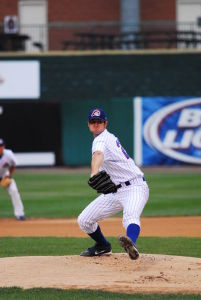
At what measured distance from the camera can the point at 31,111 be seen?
29562 millimetres

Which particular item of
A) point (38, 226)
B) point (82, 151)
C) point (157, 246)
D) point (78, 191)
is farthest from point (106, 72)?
point (157, 246)

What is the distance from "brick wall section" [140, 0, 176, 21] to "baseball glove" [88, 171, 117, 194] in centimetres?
2473

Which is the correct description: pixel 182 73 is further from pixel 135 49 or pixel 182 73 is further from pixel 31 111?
pixel 31 111

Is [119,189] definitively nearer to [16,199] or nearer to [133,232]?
[133,232]

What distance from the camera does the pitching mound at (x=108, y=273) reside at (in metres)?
8.27

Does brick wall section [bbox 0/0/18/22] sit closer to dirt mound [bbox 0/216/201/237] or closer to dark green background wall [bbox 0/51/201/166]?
dark green background wall [bbox 0/51/201/166]

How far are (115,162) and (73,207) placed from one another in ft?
31.7

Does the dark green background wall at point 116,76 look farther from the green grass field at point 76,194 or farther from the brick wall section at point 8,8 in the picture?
the brick wall section at point 8,8

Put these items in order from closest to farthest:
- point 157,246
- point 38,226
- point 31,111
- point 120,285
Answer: point 120,285 → point 157,246 → point 38,226 → point 31,111

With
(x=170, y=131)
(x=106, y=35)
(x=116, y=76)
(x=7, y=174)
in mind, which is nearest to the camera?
(x=7, y=174)

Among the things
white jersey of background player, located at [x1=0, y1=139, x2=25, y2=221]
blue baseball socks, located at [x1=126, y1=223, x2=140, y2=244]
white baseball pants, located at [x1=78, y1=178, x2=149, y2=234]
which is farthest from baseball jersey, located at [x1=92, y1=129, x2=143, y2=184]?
white jersey of background player, located at [x1=0, y1=139, x2=25, y2=221]

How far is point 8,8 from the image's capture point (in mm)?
33875

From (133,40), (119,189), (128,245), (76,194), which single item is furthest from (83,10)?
(128,245)

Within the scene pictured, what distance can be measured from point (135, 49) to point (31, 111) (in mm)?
4520
